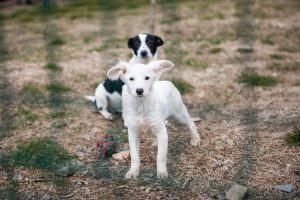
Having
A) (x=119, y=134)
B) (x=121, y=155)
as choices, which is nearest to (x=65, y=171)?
(x=121, y=155)

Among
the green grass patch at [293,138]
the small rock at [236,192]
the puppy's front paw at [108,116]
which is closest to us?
the small rock at [236,192]

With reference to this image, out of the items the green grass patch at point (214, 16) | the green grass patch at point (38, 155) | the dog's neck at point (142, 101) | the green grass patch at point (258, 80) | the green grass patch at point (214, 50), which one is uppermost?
the dog's neck at point (142, 101)

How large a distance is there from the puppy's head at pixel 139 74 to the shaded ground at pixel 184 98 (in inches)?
34.2

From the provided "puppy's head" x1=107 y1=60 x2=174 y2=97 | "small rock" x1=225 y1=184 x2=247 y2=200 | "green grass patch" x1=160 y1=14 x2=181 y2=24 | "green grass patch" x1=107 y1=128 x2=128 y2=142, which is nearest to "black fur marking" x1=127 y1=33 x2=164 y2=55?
"green grass patch" x1=107 y1=128 x2=128 y2=142

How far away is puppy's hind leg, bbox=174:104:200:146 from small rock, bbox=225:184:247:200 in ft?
3.78

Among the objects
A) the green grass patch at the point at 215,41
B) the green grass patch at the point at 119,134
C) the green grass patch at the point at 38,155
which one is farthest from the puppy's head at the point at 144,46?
the green grass patch at the point at 215,41

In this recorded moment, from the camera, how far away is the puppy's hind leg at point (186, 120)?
15.7ft

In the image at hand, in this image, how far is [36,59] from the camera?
884 centimetres

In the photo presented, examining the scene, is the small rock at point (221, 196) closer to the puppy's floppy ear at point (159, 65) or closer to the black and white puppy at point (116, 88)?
the puppy's floppy ear at point (159, 65)

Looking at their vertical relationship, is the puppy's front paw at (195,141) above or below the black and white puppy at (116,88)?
below

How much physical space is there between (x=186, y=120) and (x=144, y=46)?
65.8 inches

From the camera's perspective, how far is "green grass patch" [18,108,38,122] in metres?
5.78

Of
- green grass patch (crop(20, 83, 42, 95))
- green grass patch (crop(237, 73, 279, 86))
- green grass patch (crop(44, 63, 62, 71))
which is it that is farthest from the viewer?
green grass patch (crop(44, 63, 62, 71))

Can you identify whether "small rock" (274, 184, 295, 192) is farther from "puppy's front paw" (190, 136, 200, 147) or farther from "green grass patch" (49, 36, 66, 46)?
"green grass patch" (49, 36, 66, 46)
